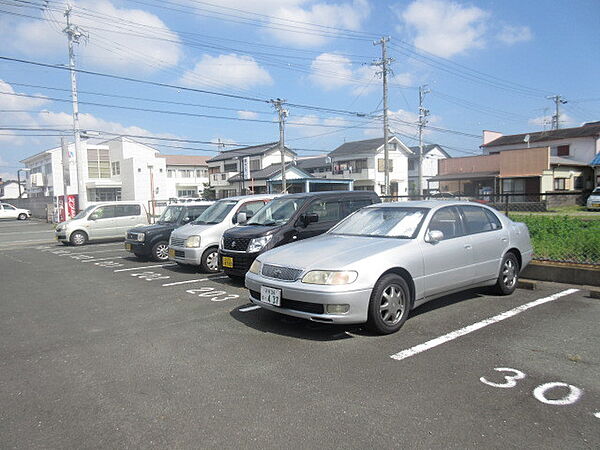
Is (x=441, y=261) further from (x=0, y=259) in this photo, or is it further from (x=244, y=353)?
(x=0, y=259)

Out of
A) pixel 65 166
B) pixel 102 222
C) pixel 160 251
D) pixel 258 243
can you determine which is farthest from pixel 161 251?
pixel 65 166

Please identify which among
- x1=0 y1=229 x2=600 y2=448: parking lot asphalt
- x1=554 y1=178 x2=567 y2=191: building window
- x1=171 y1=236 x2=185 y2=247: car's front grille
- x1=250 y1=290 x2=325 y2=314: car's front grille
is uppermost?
x1=554 y1=178 x2=567 y2=191: building window

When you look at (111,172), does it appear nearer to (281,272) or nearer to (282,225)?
(282,225)

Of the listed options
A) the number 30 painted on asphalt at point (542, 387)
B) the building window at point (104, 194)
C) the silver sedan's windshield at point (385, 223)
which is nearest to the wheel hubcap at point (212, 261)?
the silver sedan's windshield at point (385, 223)

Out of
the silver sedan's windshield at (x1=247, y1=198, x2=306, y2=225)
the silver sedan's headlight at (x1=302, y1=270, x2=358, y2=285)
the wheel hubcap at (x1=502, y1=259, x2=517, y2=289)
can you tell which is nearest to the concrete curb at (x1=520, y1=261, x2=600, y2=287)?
the wheel hubcap at (x1=502, y1=259, x2=517, y2=289)

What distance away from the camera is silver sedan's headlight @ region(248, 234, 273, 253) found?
705 centimetres

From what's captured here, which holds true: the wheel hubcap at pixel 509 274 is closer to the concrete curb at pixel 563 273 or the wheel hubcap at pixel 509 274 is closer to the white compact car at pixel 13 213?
the concrete curb at pixel 563 273

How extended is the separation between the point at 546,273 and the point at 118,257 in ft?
34.8

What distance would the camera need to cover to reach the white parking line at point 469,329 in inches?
164

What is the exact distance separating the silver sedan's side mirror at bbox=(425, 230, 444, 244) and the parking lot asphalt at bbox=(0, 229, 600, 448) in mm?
974

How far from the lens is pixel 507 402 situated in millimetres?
3172

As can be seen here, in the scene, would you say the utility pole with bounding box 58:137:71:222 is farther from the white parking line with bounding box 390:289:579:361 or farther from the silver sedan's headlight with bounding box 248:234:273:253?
the white parking line with bounding box 390:289:579:361

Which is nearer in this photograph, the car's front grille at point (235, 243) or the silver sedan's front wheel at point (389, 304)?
the silver sedan's front wheel at point (389, 304)

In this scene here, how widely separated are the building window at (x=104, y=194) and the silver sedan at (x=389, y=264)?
4731cm
